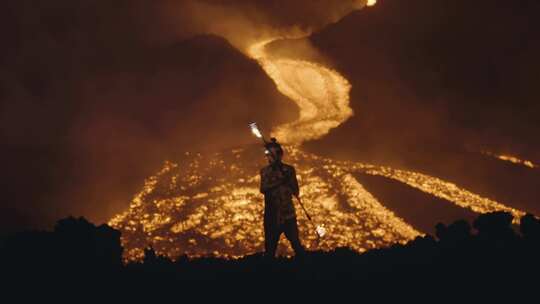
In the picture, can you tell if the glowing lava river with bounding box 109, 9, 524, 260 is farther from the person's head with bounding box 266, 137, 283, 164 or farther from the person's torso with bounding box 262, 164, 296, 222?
the person's head with bounding box 266, 137, 283, 164

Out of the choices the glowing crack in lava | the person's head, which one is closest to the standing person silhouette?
the person's head

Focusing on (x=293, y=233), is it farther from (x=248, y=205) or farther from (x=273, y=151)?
(x=248, y=205)

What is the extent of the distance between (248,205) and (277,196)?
1161 cm

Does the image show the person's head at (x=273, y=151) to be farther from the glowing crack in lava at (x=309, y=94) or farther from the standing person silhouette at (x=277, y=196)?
the glowing crack in lava at (x=309, y=94)

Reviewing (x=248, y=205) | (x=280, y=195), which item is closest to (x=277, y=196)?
(x=280, y=195)

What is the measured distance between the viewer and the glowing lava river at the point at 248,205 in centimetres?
1984

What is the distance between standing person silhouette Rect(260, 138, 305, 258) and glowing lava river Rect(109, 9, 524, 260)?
736cm

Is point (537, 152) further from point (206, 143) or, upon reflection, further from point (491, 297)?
point (491, 297)

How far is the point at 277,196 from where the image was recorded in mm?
11148

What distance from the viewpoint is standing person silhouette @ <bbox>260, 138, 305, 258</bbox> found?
1106 centimetres

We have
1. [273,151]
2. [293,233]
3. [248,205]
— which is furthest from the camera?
[248,205]

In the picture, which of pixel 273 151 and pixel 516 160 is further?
pixel 516 160

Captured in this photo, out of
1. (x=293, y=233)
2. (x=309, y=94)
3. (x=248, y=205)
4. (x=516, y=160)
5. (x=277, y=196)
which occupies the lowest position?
(x=293, y=233)

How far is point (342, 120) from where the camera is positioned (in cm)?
3102
